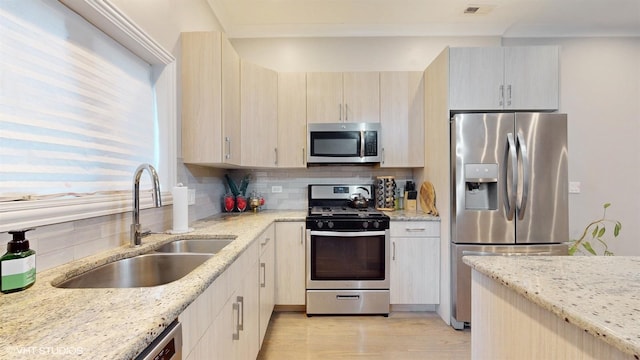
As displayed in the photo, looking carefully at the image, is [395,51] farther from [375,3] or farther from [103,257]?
[103,257]

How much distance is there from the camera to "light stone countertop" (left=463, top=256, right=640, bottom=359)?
585mm

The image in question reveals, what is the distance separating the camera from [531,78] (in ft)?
7.84

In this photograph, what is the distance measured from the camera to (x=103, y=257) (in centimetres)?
122

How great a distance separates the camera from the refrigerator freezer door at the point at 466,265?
2273 millimetres

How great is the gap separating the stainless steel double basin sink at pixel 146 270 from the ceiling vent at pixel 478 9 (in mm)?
3041

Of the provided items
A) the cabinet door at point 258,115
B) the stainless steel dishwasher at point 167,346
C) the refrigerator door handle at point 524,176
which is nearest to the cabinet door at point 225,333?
the stainless steel dishwasher at point 167,346

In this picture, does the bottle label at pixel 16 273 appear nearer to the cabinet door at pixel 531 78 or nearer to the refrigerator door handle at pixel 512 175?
the refrigerator door handle at pixel 512 175

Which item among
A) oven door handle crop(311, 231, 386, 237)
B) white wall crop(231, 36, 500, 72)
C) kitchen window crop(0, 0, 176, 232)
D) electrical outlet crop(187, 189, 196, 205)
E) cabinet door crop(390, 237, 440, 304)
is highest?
white wall crop(231, 36, 500, 72)

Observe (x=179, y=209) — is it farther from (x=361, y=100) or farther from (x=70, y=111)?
(x=361, y=100)

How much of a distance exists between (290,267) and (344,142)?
1.28 m

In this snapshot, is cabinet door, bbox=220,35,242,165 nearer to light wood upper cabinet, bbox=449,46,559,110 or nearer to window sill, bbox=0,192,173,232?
window sill, bbox=0,192,173,232

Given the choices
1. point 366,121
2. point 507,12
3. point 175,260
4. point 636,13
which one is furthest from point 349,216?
point 636,13

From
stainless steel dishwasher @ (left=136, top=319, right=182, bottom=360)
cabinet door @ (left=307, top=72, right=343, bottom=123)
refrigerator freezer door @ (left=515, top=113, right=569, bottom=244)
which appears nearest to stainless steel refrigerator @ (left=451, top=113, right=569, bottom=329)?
refrigerator freezer door @ (left=515, top=113, right=569, bottom=244)

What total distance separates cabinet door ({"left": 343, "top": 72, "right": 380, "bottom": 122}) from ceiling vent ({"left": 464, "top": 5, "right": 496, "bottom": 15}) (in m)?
1.00
